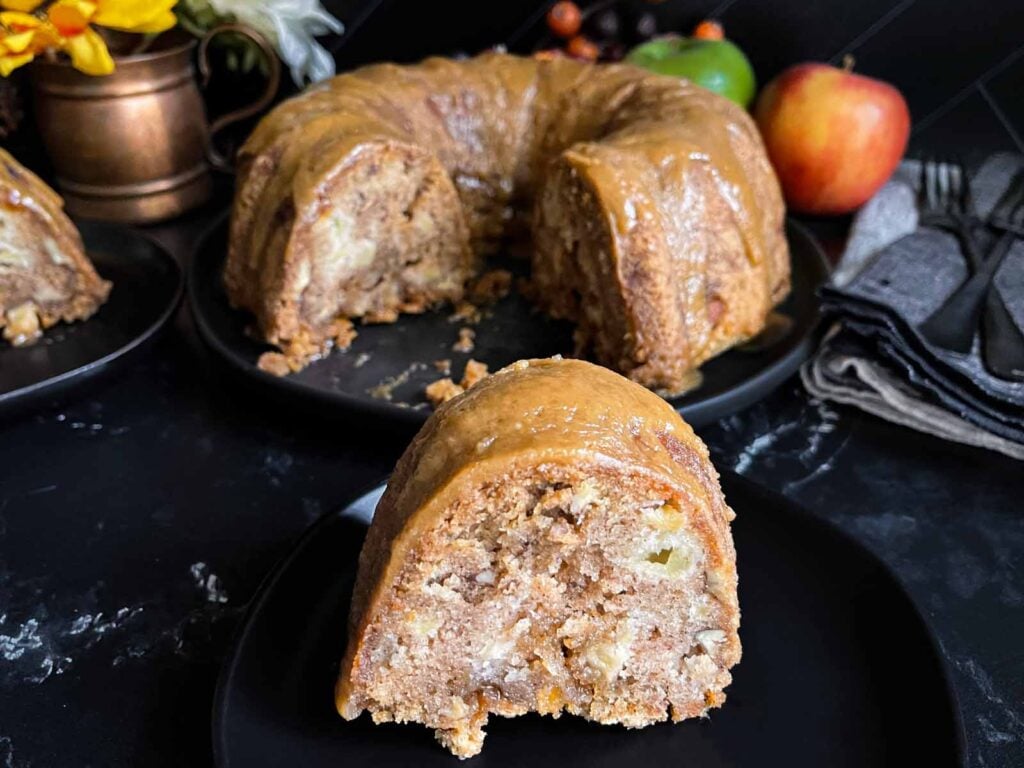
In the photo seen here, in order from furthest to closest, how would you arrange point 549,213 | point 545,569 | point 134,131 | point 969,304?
point 134,131
point 549,213
point 969,304
point 545,569

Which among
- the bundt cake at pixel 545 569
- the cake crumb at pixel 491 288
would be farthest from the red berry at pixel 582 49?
the bundt cake at pixel 545 569

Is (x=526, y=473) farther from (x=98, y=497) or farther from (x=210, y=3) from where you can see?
(x=210, y=3)

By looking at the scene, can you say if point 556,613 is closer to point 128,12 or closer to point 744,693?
point 744,693

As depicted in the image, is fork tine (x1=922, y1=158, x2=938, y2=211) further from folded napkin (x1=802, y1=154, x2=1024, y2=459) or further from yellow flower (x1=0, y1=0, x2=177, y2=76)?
yellow flower (x1=0, y1=0, x2=177, y2=76)

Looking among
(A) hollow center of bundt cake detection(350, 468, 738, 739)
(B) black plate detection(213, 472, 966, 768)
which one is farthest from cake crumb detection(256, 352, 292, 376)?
(A) hollow center of bundt cake detection(350, 468, 738, 739)

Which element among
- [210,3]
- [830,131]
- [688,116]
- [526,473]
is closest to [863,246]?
[830,131]

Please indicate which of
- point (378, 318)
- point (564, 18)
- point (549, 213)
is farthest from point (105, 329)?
point (564, 18)
